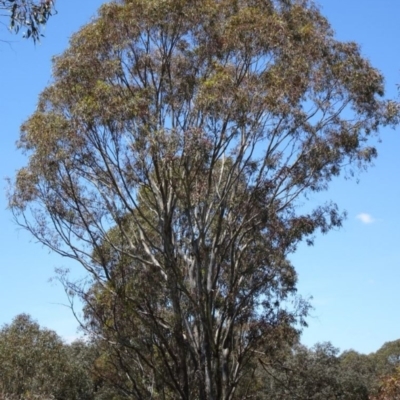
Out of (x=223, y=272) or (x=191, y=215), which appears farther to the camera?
(x=223, y=272)

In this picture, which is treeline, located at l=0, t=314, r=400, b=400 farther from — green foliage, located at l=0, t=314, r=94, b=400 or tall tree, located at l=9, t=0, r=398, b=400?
tall tree, located at l=9, t=0, r=398, b=400

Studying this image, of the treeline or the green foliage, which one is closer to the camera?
the treeline

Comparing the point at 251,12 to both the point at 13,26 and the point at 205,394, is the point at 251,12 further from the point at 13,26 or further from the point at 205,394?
the point at 13,26

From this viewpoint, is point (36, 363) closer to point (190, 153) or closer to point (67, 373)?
point (67, 373)

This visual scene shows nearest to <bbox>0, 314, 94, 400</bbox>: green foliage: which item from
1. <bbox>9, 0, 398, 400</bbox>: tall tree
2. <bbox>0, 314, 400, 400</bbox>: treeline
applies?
<bbox>0, 314, 400, 400</bbox>: treeline

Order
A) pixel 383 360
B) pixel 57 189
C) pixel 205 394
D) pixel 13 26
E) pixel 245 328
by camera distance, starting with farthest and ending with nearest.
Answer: pixel 383 360 < pixel 245 328 < pixel 57 189 < pixel 205 394 < pixel 13 26

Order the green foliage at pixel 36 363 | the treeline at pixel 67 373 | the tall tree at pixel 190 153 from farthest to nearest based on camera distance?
the green foliage at pixel 36 363 < the treeline at pixel 67 373 < the tall tree at pixel 190 153

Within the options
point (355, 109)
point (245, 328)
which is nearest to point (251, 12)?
point (355, 109)

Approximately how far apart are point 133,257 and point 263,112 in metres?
4.30

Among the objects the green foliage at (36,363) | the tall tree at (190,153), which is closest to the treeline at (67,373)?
the green foliage at (36,363)

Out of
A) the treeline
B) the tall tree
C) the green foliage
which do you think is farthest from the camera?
the green foliage

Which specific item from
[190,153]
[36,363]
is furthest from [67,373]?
[190,153]

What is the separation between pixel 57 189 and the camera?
49.7ft

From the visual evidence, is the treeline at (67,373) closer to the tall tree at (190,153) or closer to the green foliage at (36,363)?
the green foliage at (36,363)
